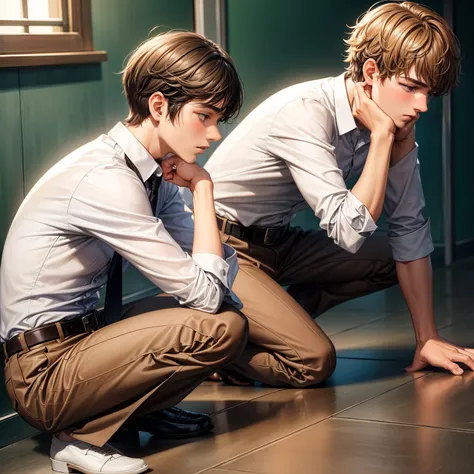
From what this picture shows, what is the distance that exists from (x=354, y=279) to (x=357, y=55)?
2.85 ft

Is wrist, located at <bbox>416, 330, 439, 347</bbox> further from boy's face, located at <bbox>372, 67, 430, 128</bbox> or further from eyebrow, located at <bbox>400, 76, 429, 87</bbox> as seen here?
eyebrow, located at <bbox>400, 76, 429, 87</bbox>

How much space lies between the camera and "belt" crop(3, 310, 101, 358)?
2721 mm

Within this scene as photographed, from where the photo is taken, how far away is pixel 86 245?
109 inches

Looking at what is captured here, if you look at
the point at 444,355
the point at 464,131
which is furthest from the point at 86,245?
the point at 464,131

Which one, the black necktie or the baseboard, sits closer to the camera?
the black necktie

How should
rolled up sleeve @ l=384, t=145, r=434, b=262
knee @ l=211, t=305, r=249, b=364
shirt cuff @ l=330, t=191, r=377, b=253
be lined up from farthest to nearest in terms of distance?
rolled up sleeve @ l=384, t=145, r=434, b=262
shirt cuff @ l=330, t=191, r=377, b=253
knee @ l=211, t=305, r=249, b=364

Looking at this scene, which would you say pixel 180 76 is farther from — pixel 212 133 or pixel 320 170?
pixel 320 170

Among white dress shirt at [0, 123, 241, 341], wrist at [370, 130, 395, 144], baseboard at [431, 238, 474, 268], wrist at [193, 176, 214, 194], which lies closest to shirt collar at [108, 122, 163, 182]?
white dress shirt at [0, 123, 241, 341]

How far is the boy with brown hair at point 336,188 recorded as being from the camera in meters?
3.24

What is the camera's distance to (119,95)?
3553 millimetres

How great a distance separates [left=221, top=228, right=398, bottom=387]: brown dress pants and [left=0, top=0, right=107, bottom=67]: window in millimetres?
787

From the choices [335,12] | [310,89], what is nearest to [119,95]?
[310,89]

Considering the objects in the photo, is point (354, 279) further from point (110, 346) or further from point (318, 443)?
point (110, 346)

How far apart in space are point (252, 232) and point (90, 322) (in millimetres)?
976
